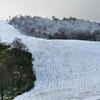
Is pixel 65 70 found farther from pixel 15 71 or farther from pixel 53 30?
pixel 53 30

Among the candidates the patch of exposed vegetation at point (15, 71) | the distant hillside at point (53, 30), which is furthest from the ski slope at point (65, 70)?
the distant hillside at point (53, 30)

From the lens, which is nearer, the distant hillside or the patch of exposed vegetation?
the patch of exposed vegetation

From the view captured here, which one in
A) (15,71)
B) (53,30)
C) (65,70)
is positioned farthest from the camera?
(53,30)

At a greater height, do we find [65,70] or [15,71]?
[15,71]

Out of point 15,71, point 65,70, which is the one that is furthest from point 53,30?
point 15,71

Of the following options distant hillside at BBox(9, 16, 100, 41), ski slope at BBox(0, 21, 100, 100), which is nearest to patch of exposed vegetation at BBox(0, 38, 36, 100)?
ski slope at BBox(0, 21, 100, 100)

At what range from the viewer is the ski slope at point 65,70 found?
172 feet

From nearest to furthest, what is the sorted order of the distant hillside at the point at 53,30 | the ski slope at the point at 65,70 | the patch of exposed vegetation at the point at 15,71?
the ski slope at the point at 65,70 → the patch of exposed vegetation at the point at 15,71 → the distant hillside at the point at 53,30

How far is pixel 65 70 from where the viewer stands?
70438 mm

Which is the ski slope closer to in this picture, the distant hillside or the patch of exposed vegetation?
the patch of exposed vegetation

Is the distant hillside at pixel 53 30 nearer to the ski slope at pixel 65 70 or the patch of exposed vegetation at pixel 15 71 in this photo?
the ski slope at pixel 65 70

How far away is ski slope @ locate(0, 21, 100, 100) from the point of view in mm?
52378

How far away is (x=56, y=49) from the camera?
8581 centimetres

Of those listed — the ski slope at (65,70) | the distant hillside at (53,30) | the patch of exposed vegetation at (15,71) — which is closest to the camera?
the ski slope at (65,70)
